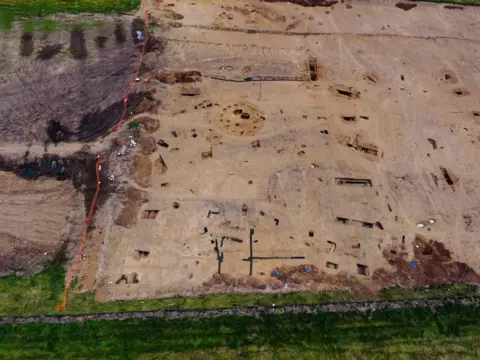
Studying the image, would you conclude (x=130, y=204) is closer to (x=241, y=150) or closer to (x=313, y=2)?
(x=241, y=150)

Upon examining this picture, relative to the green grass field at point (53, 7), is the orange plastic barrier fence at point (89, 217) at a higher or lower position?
lower

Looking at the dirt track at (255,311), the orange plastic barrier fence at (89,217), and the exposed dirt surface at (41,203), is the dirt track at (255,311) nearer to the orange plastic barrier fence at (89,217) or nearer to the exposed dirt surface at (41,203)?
the orange plastic barrier fence at (89,217)

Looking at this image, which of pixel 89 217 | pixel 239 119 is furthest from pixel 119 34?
pixel 89 217

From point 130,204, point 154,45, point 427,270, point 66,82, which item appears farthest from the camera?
point 154,45

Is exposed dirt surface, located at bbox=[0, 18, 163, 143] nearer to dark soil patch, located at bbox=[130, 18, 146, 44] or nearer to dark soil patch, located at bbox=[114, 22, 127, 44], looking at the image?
dark soil patch, located at bbox=[114, 22, 127, 44]

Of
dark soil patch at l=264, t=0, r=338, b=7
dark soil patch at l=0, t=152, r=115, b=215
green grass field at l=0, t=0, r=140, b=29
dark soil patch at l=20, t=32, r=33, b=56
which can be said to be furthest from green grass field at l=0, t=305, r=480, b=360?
dark soil patch at l=264, t=0, r=338, b=7

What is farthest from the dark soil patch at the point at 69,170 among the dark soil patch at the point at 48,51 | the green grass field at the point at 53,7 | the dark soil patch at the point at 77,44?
the green grass field at the point at 53,7
